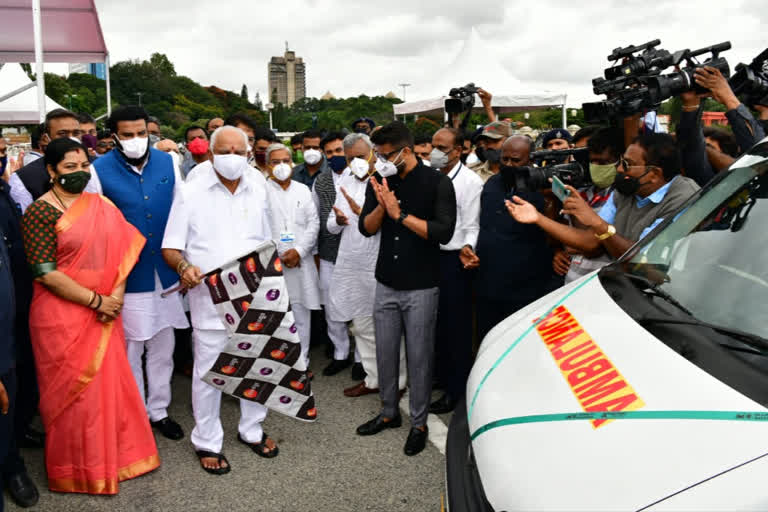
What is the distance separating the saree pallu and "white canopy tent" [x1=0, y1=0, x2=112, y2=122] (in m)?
6.32

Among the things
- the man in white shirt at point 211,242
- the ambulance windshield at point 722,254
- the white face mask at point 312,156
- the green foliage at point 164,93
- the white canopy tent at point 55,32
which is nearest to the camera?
the ambulance windshield at point 722,254

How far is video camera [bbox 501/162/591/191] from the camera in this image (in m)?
3.51

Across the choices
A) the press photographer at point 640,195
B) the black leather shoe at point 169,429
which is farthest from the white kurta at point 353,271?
the press photographer at point 640,195

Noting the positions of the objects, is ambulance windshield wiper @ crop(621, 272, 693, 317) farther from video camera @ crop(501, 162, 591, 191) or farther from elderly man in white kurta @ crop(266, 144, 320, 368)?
elderly man in white kurta @ crop(266, 144, 320, 368)

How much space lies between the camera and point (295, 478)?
355cm

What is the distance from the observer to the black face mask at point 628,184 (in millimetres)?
3209

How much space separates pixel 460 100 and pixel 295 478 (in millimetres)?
4077

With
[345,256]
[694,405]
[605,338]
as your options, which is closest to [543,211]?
[345,256]

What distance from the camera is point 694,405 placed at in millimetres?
1543

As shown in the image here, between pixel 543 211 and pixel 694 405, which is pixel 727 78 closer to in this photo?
pixel 543 211

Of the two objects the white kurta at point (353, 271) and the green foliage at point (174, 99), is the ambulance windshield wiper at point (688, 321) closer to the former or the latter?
the white kurta at point (353, 271)

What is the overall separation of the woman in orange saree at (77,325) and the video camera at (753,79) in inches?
148

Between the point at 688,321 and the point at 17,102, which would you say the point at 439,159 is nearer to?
the point at 688,321

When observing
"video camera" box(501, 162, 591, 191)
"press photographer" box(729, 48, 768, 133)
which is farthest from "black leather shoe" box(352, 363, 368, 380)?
"press photographer" box(729, 48, 768, 133)
